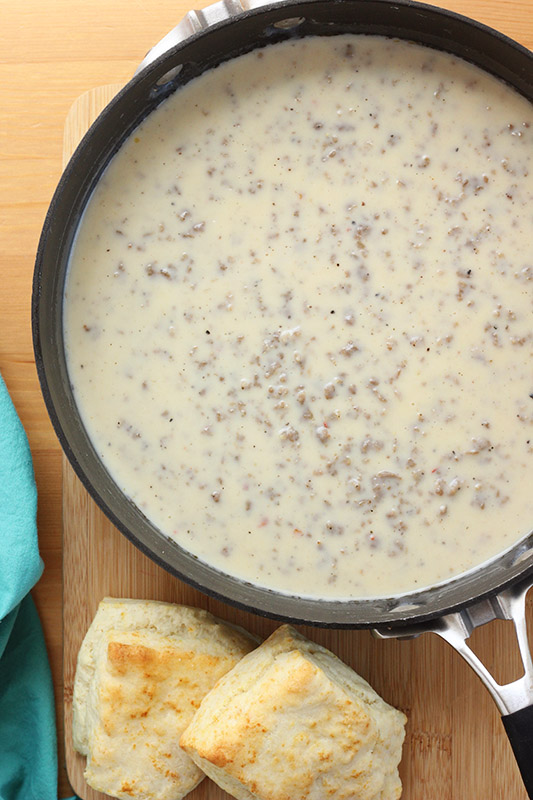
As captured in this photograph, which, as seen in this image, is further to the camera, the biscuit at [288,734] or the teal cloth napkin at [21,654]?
the teal cloth napkin at [21,654]

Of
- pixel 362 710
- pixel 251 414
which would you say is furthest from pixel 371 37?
pixel 362 710

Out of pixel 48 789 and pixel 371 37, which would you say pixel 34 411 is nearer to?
pixel 48 789

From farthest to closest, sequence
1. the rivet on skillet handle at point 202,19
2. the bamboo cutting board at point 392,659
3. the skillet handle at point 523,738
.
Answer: the bamboo cutting board at point 392,659
the rivet on skillet handle at point 202,19
the skillet handle at point 523,738

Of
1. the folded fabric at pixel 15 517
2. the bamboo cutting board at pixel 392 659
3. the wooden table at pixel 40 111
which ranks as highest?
the wooden table at pixel 40 111

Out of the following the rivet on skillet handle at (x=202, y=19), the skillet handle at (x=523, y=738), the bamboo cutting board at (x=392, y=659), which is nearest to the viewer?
the skillet handle at (x=523, y=738)

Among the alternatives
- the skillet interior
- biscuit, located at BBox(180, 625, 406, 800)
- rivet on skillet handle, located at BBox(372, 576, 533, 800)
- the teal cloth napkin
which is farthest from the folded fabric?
rivet on skillet handle, located at BBox(372, 576, 533, 800)

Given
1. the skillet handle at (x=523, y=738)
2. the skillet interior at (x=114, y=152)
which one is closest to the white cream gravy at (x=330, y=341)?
the skillet interior at (x=114, y=152)

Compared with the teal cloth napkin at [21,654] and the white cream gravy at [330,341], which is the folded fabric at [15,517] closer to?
the teal cloth napkin at [21,654]

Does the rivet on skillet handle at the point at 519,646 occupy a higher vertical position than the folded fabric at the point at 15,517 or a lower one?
lower

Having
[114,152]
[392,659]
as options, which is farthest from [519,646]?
[114,152]
